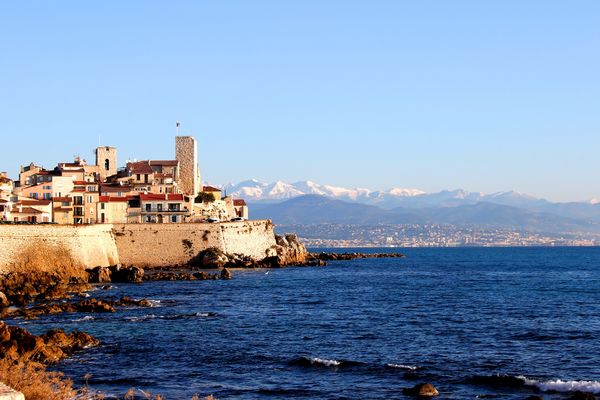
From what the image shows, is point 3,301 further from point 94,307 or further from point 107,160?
point 107,160

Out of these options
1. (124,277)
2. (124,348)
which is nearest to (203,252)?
(124,277)

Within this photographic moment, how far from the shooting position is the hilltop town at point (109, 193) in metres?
99.1

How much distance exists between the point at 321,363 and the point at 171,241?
64397mm

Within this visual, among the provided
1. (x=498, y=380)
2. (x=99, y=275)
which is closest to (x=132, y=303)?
(x=99, y=275)

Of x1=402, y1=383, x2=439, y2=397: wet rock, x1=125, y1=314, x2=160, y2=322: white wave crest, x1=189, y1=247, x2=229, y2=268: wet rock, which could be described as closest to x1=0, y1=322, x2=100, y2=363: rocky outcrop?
x1=125, y1=314, x2=160, y2=322: white wave crest

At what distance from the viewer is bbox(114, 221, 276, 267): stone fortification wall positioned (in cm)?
9669

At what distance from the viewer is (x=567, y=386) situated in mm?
32094

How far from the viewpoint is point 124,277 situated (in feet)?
276

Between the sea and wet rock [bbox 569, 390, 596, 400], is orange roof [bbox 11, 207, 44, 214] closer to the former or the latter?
the sea

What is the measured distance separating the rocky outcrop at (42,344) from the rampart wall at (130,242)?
34.8m

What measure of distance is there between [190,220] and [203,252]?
367 inches

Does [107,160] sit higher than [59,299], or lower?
higher

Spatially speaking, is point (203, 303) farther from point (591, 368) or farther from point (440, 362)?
point (591, 368)

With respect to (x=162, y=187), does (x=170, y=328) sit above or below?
below
